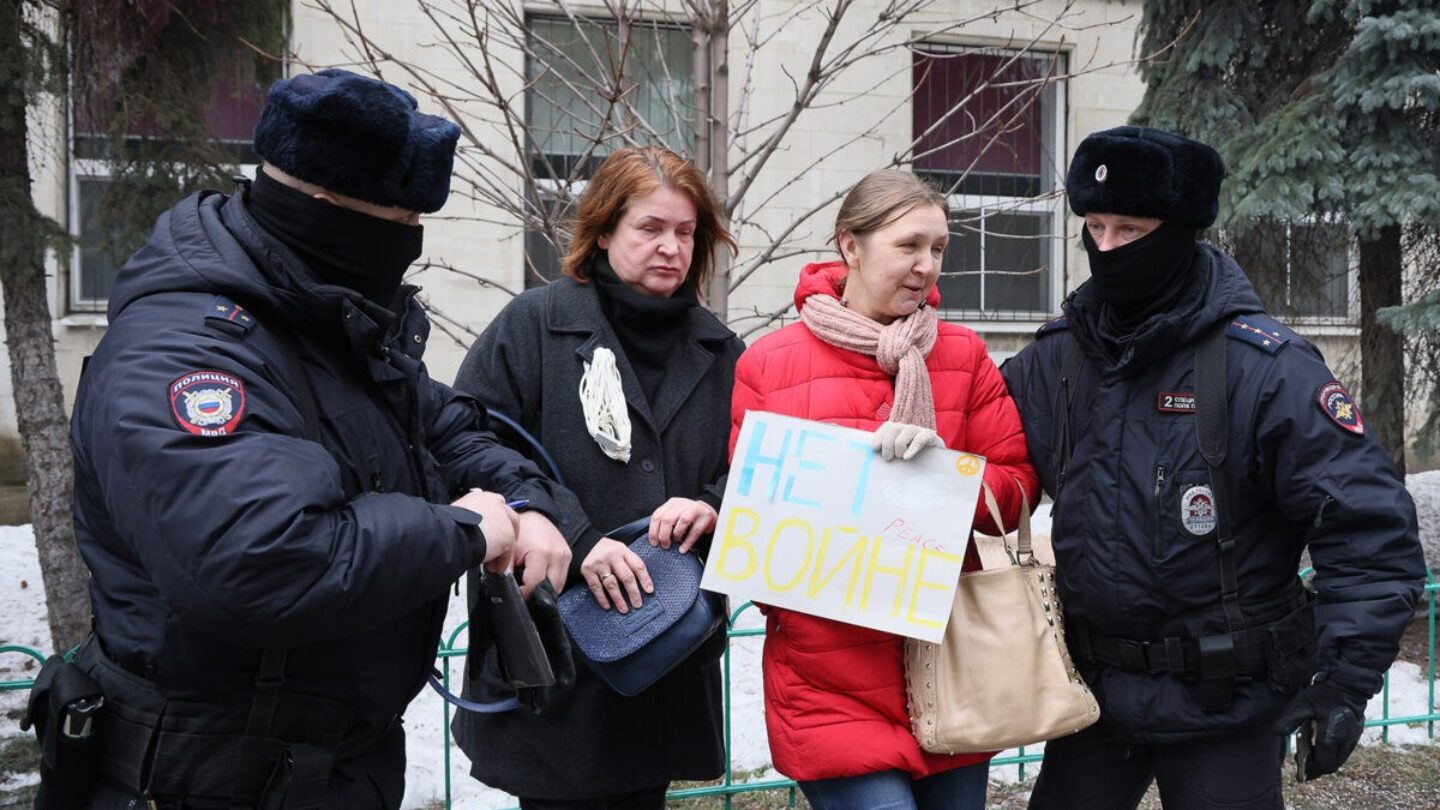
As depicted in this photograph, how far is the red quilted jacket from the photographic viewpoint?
102 inches

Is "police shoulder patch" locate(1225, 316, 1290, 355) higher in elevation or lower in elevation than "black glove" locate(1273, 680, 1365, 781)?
higher

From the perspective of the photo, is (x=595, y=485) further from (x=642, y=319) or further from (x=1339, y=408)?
(x=1339, y=408)

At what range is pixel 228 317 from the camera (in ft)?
5.74

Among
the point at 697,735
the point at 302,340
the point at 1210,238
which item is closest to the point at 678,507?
the point at 697,735

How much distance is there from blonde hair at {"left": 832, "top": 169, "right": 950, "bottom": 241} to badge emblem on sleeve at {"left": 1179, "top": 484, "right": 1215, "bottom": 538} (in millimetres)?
805

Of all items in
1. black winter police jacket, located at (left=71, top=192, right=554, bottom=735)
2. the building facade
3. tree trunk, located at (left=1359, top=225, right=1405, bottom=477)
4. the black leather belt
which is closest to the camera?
black winter police jacket, located at (left=71, top=192, right=554, bottom=735)

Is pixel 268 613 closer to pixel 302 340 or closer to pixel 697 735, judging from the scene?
pixel 302 340

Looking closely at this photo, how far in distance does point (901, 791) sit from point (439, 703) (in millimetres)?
3538

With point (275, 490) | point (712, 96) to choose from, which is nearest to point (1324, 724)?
point (275, 490)

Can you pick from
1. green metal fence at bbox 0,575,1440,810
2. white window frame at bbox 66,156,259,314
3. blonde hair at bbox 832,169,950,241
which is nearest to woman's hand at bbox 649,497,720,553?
blonde hair at bbox 832,169,950,241

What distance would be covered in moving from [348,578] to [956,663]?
4.68 feet

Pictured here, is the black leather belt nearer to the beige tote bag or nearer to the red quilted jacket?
the beige tote bag

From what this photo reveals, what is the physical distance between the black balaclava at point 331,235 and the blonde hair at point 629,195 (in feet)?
3.00

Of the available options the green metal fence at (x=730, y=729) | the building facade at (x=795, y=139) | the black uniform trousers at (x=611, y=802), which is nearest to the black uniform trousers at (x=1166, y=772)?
the black uniform trousers at (x=611, y=802)
